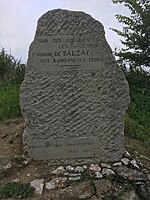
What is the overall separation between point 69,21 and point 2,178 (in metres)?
1.77

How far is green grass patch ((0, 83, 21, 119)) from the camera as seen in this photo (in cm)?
641

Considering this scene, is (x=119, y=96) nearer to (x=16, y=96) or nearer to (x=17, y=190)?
(x=17, y=190)

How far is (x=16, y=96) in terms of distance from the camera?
7.17 m

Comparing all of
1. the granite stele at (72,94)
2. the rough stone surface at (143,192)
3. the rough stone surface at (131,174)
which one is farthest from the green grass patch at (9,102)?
the rough stone surface at (143,192)

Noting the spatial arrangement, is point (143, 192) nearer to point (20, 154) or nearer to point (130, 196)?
point (130, 196)

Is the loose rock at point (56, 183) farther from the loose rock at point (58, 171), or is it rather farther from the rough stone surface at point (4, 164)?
the rough stone surface at point (4, 164)

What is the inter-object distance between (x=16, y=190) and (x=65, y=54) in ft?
4.90

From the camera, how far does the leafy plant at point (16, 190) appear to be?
4.68 metres

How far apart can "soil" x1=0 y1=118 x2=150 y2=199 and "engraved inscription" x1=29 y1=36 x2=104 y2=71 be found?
93 cm

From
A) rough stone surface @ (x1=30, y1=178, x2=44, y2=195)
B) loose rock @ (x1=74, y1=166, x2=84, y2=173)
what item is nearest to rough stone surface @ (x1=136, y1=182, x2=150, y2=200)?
loose rock @ (x1=74, y1=166, x2=84, y2=173)

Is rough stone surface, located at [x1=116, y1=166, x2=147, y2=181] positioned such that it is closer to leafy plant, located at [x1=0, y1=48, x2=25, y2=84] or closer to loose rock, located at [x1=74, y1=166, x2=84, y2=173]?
loose rock, located at [x1=74, y1=166, x2=84, y2=173]

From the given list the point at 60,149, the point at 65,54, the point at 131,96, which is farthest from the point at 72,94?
the point at 131,96

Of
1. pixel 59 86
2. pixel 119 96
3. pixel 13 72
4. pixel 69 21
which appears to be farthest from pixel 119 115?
pixel 13 72

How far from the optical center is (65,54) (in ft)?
17.0
